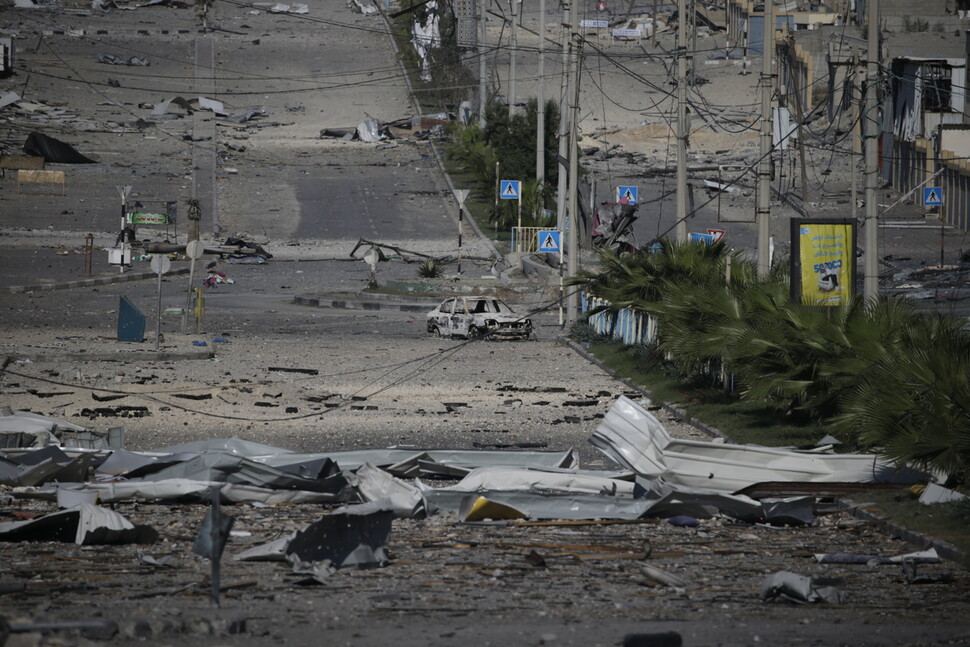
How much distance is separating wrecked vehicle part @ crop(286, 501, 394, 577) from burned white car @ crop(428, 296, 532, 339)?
22118 mm

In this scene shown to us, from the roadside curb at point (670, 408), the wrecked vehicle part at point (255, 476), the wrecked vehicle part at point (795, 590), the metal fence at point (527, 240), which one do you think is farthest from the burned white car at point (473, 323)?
the wrecked vehicle part at point (795, 590)

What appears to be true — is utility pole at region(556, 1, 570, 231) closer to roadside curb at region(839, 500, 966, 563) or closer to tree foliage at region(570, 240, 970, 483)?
tree foliage at region(570, 240, 970, 483)

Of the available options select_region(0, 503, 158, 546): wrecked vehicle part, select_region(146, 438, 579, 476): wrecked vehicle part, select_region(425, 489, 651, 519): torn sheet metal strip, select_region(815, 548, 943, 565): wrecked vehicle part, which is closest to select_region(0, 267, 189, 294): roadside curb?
select_region(146, 438, 579, 476): wrecked vehicle part

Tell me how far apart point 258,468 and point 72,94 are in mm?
72126

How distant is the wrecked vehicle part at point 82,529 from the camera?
40.2ft

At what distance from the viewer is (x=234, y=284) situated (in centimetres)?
4575

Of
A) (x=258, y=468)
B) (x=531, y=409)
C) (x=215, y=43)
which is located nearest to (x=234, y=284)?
(x=531, y=409)

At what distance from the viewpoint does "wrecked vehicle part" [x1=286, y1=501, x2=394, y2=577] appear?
11477 mm

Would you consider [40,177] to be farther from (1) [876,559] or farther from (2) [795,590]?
(2) [795,590]

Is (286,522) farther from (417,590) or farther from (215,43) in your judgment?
(215,43)

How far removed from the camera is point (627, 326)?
3159 cm

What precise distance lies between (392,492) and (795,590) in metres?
5.27

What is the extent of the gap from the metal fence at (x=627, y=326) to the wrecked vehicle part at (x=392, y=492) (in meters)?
14.1

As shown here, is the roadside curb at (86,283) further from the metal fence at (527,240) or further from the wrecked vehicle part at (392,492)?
the wrecked vehicle part at (392,492)
